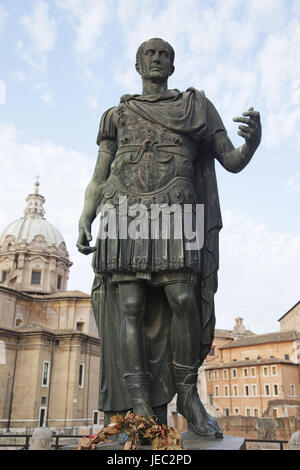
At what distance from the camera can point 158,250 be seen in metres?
4.20

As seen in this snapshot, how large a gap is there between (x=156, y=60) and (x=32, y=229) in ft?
190

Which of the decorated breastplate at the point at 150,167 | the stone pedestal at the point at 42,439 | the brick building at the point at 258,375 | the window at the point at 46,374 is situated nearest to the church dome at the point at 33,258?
the window at the point at 46,374

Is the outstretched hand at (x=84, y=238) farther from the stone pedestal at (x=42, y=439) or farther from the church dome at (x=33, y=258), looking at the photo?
the church dome at (x=33, y=258)

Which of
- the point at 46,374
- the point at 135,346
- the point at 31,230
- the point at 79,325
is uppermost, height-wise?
the point at 31,230

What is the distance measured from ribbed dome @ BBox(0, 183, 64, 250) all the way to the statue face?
56.2 meters

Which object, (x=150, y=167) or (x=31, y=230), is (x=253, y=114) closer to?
(x=150, y=167)

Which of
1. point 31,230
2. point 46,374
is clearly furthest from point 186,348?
point 31,230

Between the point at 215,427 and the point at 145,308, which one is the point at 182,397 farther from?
the point at 145,308

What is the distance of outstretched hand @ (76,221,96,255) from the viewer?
14.8 feet

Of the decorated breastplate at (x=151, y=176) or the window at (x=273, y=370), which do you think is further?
the window at (x=273, y=370)

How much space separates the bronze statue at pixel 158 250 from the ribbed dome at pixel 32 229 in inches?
2217

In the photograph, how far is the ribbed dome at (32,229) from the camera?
59.6 meters
